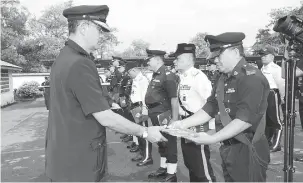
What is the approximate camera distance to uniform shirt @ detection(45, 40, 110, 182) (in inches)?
85.6

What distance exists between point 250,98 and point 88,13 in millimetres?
1498

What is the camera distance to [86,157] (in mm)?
2240

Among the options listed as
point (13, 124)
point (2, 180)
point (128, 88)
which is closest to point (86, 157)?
point (2, 180)

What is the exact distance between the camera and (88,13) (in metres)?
2.36

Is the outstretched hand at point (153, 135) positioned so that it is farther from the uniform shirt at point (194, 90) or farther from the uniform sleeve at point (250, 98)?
the uniform shirt at point (194, 90)

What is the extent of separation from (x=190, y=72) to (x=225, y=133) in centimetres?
195

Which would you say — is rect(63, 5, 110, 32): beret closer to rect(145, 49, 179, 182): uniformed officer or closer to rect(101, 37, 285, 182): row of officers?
rect(101, 37, 285, 182): row of officers

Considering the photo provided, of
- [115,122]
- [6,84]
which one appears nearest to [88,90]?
[115,122]

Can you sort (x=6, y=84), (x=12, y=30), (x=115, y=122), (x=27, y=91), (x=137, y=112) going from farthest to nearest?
(x=12, y=30) → (x=27, y=91) → (x=6, y=84) → (x=137, y=112) → (x=115, y=122)

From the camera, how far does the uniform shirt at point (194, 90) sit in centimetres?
420

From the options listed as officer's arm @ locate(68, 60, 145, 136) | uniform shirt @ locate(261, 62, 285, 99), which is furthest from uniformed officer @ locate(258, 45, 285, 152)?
officer's arm @ locate(68, 60, 145, 136)

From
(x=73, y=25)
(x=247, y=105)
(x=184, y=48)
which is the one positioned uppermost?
(x=73, y=25)

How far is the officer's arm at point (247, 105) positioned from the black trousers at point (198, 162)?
153cm

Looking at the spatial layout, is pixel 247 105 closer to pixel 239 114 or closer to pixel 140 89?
pixel 239 114
